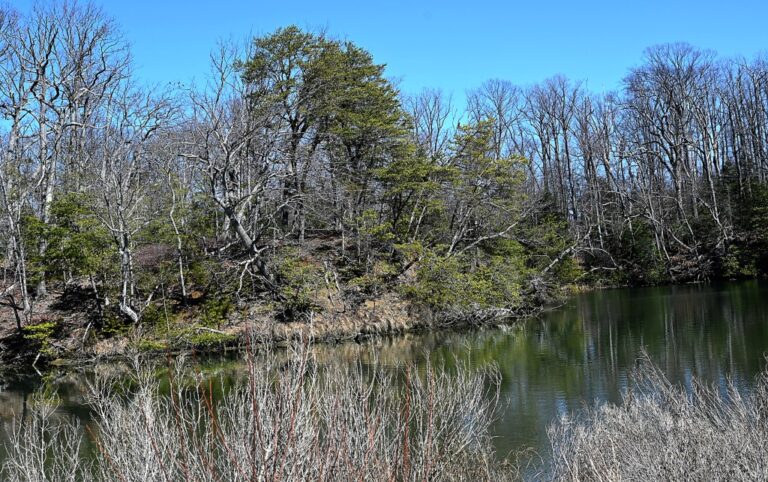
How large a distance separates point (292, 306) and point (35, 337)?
29.4 ft

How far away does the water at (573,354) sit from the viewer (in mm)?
13766

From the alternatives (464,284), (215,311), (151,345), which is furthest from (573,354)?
(215,311)

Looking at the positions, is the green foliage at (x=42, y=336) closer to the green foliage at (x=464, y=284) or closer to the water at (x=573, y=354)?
the water at (x=573, y=354)

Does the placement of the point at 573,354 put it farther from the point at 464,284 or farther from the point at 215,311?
the point at 215,311

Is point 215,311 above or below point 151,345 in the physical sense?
above

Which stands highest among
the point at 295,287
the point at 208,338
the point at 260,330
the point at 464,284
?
the point at 295,287

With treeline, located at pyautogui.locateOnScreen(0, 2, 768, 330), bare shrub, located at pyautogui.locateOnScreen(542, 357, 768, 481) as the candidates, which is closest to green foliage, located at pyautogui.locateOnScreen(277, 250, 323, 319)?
treeline, located at pyautogui.locateOnScreen(0, 2, 768, 330)

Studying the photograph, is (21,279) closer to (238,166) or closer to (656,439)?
(238,166)

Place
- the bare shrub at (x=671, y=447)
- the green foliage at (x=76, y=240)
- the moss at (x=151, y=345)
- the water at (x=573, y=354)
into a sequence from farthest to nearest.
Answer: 1. the green foliage at (x=76, y=240)
2. the moss at (x=151, y=345)
3. the water at (x=573, y=354)
4. the bare shrub at (x=671, y=447)

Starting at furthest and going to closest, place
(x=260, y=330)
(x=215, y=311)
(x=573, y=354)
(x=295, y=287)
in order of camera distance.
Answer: (x=295, y=287), (x=215, y=311), (x=573, y=354), (x=260, y=330)

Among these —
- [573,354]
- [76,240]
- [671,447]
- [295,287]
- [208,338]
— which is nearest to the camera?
[671,447]

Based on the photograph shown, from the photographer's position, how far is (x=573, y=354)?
1973cm

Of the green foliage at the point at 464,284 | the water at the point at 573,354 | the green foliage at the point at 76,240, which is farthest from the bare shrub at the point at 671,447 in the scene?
the green foliage at the point at 76,240

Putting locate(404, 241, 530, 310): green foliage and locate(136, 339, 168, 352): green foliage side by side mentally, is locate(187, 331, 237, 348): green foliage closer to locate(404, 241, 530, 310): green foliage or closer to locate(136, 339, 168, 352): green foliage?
locate(136, 339, 168, 352): green foliage
